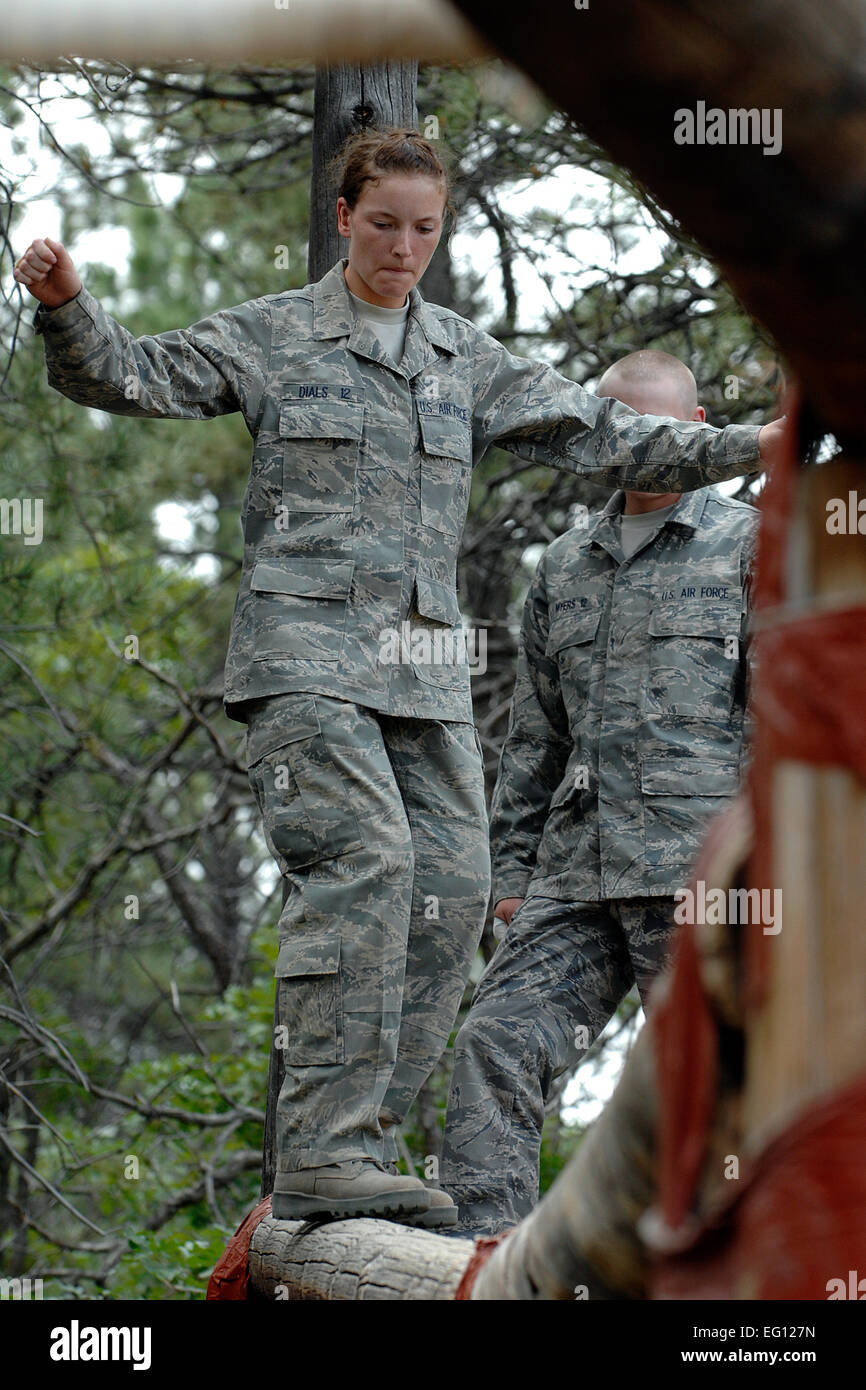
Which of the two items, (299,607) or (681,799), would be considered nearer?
(299,607)

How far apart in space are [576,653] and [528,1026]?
95cm

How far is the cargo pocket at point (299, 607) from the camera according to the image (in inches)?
117

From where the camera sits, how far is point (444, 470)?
10.6ft

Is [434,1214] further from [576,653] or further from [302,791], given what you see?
[576,653]

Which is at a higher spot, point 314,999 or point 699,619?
point 699,619

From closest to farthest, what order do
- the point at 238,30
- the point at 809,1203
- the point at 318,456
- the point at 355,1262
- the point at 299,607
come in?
the point at 238,30 → the point at 809,1203 → the point at 355,1262 → the point at 299,607 → the point at 318,456

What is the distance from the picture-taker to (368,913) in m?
2.80

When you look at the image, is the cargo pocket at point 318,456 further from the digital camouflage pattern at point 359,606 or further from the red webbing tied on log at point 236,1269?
the red webbing tied on log at point 236,1269

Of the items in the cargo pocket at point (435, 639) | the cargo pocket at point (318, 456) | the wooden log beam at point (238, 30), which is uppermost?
the cargo pocket at point (318, 456)

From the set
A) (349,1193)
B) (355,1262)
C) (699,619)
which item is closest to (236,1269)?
(349,1193)

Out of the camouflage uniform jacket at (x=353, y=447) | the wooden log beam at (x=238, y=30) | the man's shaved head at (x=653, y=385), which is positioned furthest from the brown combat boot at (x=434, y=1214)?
the wooden log beam at (x=238, y=30)
